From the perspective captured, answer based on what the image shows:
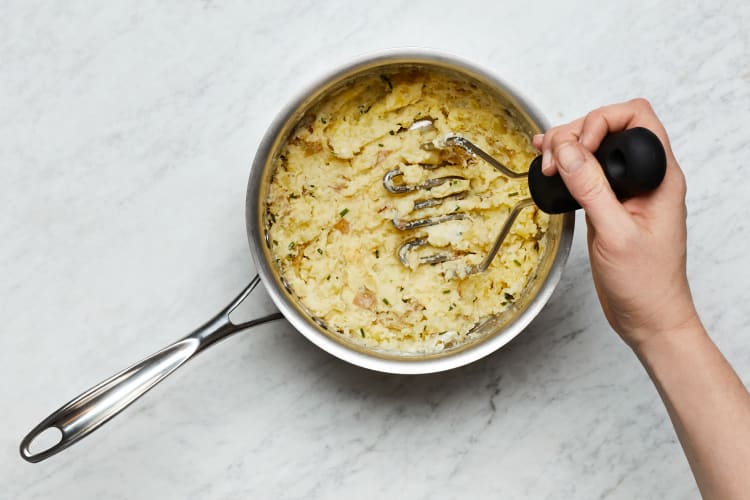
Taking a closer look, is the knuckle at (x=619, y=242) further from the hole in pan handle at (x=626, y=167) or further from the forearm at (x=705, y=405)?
the forearm at (x=705, y=405)

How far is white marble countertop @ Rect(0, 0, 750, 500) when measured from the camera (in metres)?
1.60

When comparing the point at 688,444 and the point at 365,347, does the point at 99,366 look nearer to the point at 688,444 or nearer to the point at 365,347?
the point at 365,347

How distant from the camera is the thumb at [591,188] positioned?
119cm

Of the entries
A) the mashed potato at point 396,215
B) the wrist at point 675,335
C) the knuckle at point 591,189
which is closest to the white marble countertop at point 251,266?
the mashed potato at point 396,215

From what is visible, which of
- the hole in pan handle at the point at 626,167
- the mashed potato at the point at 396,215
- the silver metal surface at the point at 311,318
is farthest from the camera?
the mashed potato at the point at 396,215

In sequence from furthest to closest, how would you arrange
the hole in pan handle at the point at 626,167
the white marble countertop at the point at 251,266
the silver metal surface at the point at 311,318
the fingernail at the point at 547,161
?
the white marble countertop at the point at 251,266, the silver metal surface at the point at 311,318, the fingernail at the point at 547,161, the hole in pan handle at the point at 626,167

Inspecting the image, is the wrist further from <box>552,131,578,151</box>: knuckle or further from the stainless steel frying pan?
<box>552,131,578,151</box>: knuckle

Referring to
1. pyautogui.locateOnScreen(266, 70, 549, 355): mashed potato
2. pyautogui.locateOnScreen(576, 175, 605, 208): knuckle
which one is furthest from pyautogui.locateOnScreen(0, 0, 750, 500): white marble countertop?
pyautogui.locateOnScreen(576, 175, 605, 208): knuckle

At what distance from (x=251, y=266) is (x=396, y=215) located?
0.33 meters

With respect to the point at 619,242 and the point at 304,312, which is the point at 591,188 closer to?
the point at 619,242

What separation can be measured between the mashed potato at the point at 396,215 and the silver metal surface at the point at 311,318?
63mm

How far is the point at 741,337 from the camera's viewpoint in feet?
5.39

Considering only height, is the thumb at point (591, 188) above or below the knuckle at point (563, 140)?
below

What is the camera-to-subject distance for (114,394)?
4.59 feet
